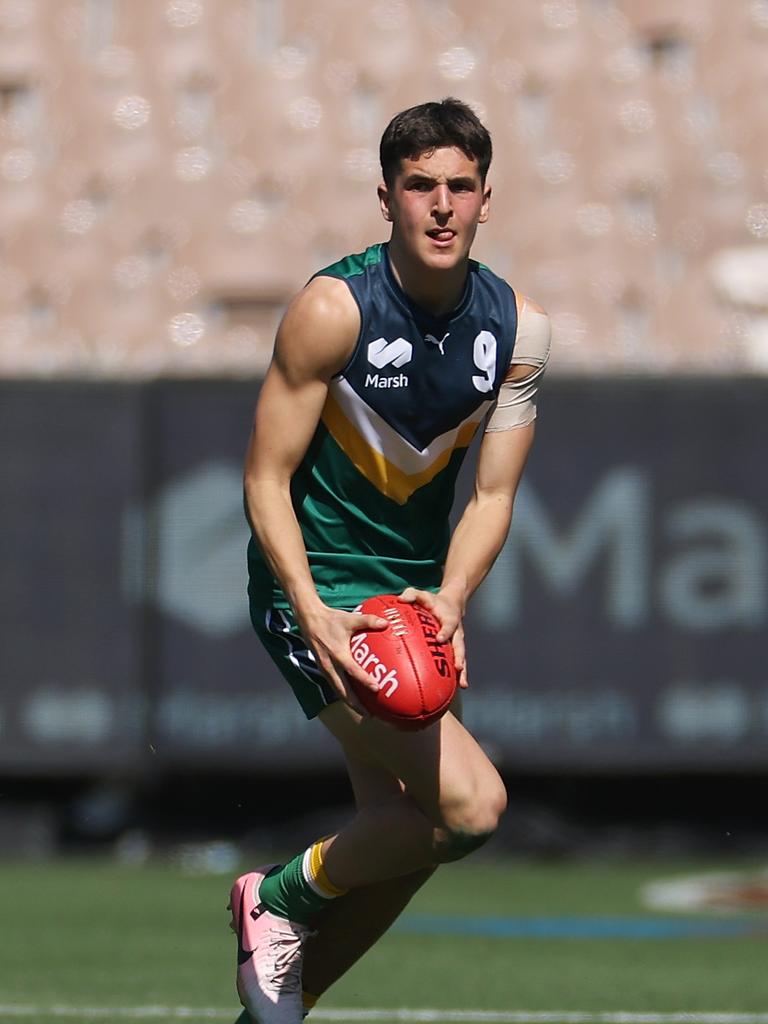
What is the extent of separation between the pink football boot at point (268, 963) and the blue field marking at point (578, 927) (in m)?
4.05

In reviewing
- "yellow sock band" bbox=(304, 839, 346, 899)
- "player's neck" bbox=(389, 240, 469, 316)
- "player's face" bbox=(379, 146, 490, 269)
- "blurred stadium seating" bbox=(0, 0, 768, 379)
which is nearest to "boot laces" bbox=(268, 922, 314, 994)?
"yellow sock band" bbox=(304, 839, 346, 899)

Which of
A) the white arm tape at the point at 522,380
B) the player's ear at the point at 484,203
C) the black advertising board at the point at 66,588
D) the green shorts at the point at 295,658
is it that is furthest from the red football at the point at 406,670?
the black advertising board at the point at 66,588

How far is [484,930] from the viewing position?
9633 millimetres

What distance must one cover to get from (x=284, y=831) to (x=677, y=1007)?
223 inches

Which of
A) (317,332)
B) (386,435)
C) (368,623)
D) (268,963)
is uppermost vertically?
(317,332)

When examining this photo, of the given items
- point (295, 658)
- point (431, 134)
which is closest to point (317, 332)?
point (431, 134)

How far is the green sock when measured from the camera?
5.35 m

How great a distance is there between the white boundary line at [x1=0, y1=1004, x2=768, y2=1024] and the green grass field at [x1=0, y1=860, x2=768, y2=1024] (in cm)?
2

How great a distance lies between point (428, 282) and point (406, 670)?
0.98 m

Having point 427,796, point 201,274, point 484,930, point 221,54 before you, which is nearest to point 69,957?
point 484,930

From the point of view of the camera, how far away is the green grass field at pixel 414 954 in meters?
7.13

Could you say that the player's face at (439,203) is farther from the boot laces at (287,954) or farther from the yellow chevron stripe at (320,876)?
the boot laces at (287,954)

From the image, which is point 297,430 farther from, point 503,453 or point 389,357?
point 503,453

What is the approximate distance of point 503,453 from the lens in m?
5.45
